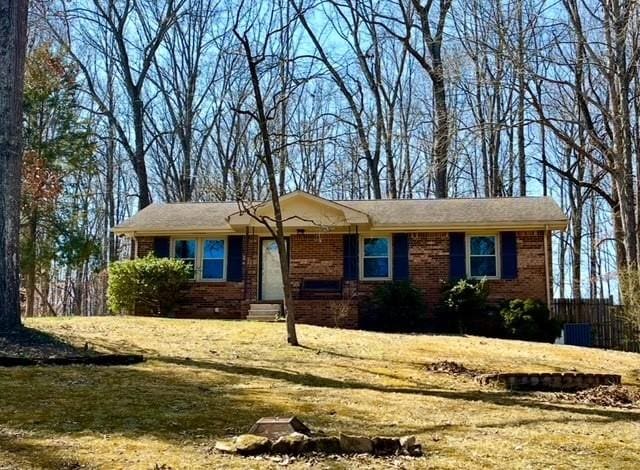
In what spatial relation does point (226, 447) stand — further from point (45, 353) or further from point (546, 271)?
point (546, 271)

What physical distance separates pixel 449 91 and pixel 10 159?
66.6ft

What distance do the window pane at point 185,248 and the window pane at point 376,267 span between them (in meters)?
5.21

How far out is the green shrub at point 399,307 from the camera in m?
17.3

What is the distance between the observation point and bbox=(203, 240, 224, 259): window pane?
1977cm

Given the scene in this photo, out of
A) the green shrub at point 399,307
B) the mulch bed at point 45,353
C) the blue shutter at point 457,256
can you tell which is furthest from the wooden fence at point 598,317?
the mulch bed at point 45,353

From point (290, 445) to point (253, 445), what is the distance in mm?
271

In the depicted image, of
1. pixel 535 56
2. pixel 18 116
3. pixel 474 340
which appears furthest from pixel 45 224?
pixel 535 56

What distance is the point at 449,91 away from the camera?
27.3 metres

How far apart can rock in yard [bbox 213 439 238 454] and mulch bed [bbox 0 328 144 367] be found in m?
4.74

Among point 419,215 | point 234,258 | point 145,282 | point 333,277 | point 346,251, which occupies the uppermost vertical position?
point 419,215

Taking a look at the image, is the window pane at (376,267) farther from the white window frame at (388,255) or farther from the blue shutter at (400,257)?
the blue shutter at (400,257)

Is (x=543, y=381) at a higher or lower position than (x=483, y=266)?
lower

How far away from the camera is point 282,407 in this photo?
6852mm

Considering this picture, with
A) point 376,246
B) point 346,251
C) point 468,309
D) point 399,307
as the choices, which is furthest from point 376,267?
point 468,309
